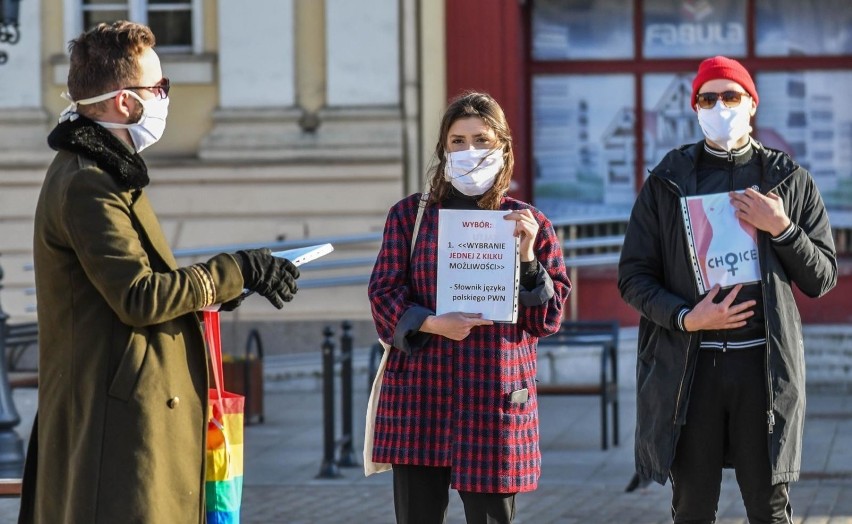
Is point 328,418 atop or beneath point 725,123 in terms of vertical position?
beneath

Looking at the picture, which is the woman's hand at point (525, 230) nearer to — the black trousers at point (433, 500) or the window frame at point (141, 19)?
the black trousers at point (433, 500)

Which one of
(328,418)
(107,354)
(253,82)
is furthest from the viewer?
(253,82)

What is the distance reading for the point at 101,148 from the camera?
426cm

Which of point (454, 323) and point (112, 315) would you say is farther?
point (454, 323)

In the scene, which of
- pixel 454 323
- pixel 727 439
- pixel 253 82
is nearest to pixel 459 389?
pixel 454 323

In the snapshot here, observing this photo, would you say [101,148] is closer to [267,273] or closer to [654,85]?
[267,273]

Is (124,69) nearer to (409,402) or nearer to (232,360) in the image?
(409,402)

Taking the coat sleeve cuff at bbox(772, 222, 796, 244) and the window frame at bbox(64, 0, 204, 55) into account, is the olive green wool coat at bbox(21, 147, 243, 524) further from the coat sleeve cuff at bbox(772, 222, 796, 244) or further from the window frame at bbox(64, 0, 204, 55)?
the window frame at bbox(64, 0, 204, 55)

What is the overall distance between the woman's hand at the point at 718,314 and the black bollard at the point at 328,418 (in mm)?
4696

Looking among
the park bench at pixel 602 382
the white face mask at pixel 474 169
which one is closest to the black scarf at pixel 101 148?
the white face mask at pixel 474 169

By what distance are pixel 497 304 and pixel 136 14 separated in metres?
10.6

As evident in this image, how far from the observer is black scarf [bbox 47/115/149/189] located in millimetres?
4250

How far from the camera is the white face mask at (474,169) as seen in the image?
16.7ft

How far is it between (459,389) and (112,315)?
51.7 inches
